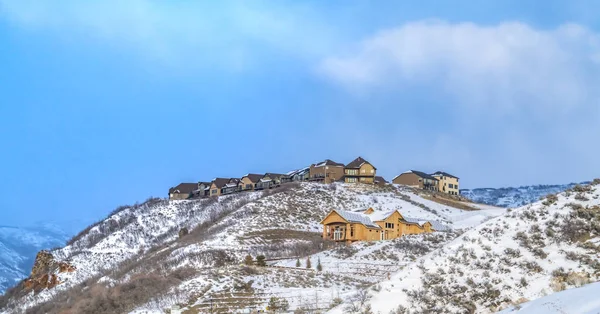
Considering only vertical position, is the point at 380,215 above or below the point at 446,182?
below

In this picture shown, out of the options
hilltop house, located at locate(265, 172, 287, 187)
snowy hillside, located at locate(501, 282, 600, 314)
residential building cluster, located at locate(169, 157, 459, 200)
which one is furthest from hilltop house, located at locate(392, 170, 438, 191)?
snowy hillside, located at locate(501, 282, 600, 314)

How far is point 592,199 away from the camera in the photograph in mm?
19688

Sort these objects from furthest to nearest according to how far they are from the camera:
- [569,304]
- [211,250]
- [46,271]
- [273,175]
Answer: [273,175] → [46,271] → [211,250] → [569,304]

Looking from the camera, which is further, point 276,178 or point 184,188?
point 184,188

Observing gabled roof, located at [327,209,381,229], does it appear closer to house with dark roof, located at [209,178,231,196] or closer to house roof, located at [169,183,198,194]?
house with dark roof, located at [209,178,231,196]

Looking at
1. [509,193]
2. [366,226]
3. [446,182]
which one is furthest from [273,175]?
[509,193]

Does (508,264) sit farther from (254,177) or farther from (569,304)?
(254,177)

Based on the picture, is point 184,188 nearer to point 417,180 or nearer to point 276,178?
point 276,178

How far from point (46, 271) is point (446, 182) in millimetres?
78527

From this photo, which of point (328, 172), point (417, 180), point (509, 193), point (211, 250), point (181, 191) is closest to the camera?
point (211, 250)

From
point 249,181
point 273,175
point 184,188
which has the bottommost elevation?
point 184,188

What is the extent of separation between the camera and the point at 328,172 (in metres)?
103

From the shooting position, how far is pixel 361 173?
99188mm

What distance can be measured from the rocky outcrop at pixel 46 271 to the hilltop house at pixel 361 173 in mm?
48645
